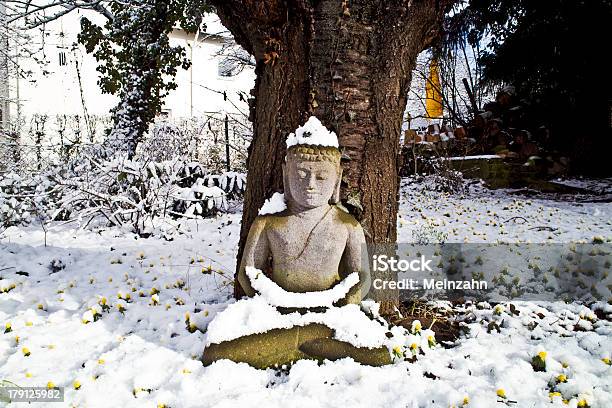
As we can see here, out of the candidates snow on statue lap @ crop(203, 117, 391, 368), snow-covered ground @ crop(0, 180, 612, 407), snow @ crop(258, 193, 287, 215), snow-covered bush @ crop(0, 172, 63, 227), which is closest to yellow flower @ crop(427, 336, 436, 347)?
snow-covered ground @ crop(0, 180, 612, 407)

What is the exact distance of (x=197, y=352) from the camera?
247cm

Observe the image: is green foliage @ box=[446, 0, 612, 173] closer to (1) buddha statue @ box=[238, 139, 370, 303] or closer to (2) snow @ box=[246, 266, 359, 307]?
(1) buddha statue @ box=[238, 139, 370, 303]

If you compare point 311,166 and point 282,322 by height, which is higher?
point 311,166

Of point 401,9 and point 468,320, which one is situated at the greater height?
point 401,9

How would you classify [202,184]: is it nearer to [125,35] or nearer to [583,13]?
[125,35]

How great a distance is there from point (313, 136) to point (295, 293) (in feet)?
3.02

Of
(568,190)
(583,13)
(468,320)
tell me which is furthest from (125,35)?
(568,190)

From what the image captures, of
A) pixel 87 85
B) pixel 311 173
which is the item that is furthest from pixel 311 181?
pixel 87 85

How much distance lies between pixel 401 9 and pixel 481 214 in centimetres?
462

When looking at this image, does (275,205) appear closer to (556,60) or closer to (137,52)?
(137,52)

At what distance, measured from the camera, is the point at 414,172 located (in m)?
10.6

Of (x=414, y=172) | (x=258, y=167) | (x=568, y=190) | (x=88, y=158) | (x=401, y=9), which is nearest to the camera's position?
(x=401, y=9)

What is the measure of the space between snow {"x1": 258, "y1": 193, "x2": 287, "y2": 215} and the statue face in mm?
162

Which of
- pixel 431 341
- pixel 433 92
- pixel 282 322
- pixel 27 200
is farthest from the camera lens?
pixel 433 92
